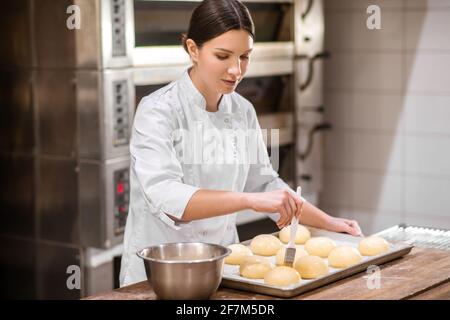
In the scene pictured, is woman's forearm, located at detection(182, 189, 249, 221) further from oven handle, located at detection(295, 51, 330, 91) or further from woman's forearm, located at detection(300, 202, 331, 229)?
oven handle, located at detection(295, 51, 330, 91)

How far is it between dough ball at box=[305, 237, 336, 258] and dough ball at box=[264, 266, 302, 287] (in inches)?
10.2

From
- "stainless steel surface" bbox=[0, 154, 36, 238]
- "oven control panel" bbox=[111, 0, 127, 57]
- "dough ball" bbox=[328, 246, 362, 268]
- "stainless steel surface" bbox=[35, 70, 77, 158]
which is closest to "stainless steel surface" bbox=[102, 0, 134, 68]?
"oven control panel" bbox=[111, 0, 127, 57]

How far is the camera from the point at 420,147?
427cm

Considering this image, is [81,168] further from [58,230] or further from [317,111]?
[317,111]

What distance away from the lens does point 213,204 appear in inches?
81.0

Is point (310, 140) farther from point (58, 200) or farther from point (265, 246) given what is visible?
point (265, 246)

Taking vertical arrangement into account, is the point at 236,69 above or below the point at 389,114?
above

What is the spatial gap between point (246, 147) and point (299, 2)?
6.08 ft

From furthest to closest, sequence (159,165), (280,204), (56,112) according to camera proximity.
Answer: (56,112), (159,165), (280,204)

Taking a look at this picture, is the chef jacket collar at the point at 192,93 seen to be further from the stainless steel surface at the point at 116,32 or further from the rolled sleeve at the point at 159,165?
the stainless steel surface at the point at 116,32

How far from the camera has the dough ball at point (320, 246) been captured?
2264mm

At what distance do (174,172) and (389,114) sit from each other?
247cm

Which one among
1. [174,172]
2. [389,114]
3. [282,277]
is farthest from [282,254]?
[389,114]
